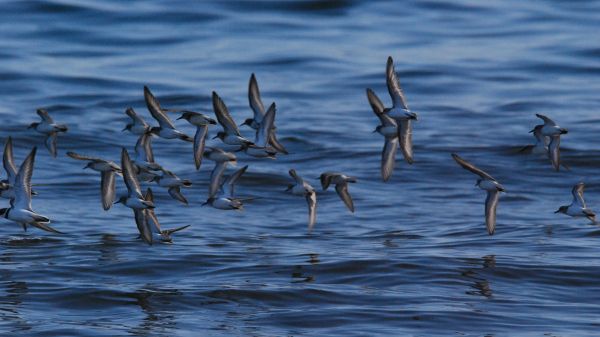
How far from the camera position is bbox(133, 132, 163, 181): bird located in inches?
747

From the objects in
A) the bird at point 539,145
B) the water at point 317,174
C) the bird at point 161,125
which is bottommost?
the water at point 317,174

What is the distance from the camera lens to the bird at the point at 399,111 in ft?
56.4

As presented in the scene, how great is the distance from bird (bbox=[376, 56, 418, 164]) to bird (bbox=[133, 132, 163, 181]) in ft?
11.4

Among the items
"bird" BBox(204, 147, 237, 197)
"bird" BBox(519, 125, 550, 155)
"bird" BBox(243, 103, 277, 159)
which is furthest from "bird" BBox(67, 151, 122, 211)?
"bird" BBox(519, 125, 550, 155)

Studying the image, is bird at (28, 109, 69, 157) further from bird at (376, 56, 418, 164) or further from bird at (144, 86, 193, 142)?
bird at (376, 56, 418, 164)

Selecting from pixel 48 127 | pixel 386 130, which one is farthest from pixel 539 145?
pixel 48 127

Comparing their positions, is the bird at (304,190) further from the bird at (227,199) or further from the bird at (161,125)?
the bird at (161,125)

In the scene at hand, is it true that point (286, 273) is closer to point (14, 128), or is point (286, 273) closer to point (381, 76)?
point (14, 128)

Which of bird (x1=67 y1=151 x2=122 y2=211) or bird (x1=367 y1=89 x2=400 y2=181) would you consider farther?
bird (x1=67 y1=151 x2=122 y2=211)

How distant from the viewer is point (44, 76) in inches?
Result: 1399

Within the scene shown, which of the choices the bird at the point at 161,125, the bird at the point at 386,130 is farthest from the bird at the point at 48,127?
the bird at the point at 386,130

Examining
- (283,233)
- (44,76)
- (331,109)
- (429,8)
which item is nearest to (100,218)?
(283,233)

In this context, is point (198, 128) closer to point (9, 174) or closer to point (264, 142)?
point (264, 142)

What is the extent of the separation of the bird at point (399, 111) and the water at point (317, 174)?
1594 mm
